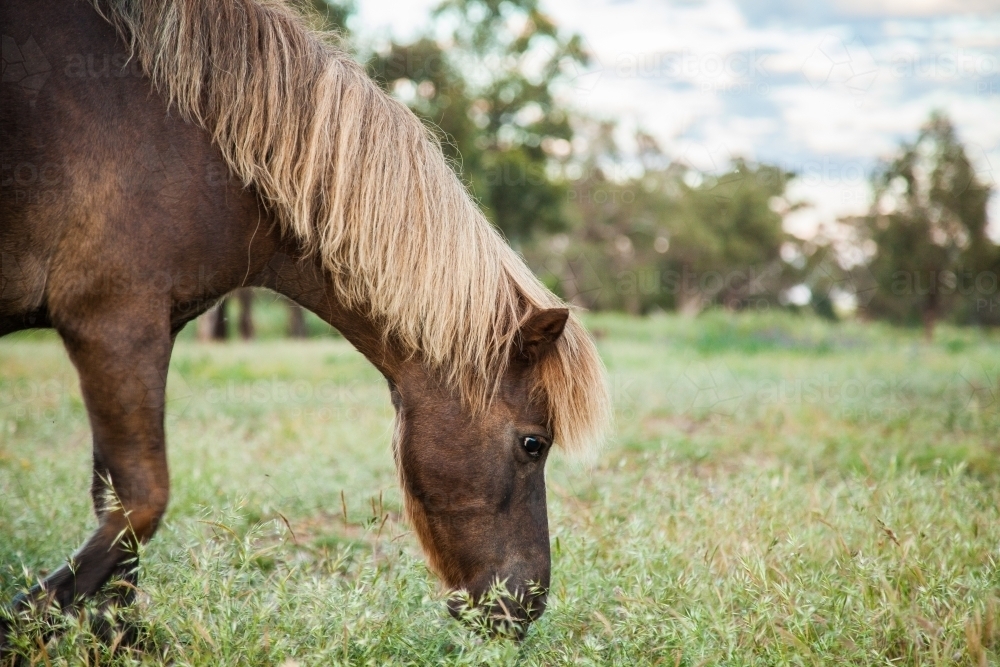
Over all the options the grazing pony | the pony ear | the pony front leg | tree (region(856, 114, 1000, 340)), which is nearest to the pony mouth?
the grazing pony

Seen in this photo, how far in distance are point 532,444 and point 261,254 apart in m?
1.11

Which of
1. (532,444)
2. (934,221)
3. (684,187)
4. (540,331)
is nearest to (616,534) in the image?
(532,444)

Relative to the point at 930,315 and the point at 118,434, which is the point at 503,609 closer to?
the point at 118,434

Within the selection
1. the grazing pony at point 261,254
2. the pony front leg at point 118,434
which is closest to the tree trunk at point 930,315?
the grazing pony at point 261,254

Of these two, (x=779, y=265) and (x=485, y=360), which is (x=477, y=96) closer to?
(x=485, y=360)

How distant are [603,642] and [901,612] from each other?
920mm

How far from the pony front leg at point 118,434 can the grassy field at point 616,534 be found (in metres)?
0.16

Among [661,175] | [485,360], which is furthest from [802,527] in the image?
[661,175]

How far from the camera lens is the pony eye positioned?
239cm

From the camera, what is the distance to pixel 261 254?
7.65ft

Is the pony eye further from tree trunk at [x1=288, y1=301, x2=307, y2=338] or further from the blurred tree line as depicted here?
tree trunk at [x1=288, y1=301, x2=307, y2=338]

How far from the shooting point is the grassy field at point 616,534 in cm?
202

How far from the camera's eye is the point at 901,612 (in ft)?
7.12

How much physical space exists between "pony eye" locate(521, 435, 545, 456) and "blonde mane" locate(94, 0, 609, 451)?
82 millimetres
